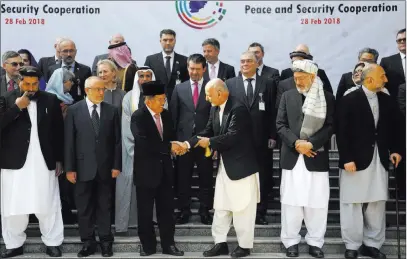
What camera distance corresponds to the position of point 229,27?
10.6 meters

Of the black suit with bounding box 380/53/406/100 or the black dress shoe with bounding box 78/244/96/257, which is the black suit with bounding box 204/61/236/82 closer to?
the black suit with bounding box 380/53/406/100

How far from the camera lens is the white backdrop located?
10555 mm

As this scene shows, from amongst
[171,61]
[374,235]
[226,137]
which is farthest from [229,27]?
[374,235]

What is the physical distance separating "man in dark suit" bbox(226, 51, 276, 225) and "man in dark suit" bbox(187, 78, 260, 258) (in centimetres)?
50

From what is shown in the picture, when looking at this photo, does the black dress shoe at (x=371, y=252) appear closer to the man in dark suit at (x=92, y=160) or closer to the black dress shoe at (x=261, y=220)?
the black dress shoe at (x=261, y=220)

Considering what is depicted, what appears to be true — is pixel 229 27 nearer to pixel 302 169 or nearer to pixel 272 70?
pixel 272 70

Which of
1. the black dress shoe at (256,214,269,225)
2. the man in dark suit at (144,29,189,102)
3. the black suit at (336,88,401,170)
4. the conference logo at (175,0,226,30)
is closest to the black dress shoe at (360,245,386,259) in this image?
the black suit at (336,88,401,170)

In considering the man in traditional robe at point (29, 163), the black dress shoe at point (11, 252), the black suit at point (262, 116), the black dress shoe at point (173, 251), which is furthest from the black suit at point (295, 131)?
the black dress shoe at point (11, 252)

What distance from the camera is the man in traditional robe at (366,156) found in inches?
313

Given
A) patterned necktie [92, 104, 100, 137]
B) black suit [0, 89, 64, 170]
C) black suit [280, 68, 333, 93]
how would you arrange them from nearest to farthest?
black suit [0, 89, 64, 170] → patterned necktie [92, 104, 100, 137] → black suit [280, 68, 333, 93]

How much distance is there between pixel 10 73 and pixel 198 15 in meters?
3.09

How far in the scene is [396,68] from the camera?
8.98m

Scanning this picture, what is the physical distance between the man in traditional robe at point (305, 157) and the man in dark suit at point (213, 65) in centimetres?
128

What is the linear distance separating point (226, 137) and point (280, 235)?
1.32 meters
